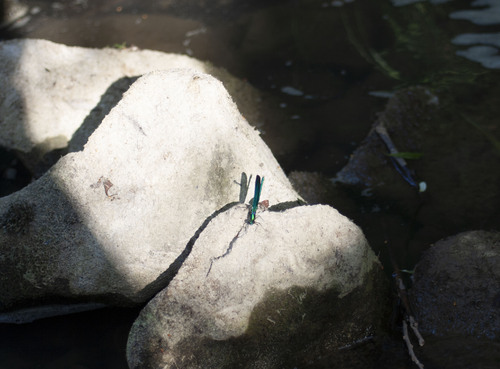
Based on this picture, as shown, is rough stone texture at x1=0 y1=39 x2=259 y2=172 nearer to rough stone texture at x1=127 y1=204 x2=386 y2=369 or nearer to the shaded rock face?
rough stone texture at x1=127 y1=204 x2=386 y2=369

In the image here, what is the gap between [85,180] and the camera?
3178 millimetres

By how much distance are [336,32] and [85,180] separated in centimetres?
382

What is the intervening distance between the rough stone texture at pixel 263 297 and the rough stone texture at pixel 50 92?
194 cm

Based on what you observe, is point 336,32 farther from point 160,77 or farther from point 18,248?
point 18,248

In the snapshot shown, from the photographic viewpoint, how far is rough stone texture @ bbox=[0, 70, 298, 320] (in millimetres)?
3115

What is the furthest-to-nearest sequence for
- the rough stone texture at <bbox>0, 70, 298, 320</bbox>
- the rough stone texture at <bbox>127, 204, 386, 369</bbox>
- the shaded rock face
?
the rough stone texture at <bbox>0, 70, 298, 320</bbox>
the shaded rock face
the rough stone texture at <bbox>127, 204, 386, 369</bbox>

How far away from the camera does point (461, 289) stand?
304 centimetres

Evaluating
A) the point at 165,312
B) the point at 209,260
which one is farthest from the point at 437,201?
the point at 165,312

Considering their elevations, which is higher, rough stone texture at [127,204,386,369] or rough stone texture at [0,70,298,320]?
rough stone texture at [0,70,298,320]

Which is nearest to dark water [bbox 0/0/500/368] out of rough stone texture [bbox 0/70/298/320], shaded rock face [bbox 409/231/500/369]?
shaded rock face [bbox 409/231/500/369]

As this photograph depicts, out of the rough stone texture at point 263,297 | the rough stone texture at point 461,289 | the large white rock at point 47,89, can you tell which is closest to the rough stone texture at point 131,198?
the rough stone texture at point 263,297

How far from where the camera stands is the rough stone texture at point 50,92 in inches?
173

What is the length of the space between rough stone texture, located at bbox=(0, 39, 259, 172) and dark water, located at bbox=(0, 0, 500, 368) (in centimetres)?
43

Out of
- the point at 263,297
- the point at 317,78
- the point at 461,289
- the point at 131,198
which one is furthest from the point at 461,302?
the point at 317,78
